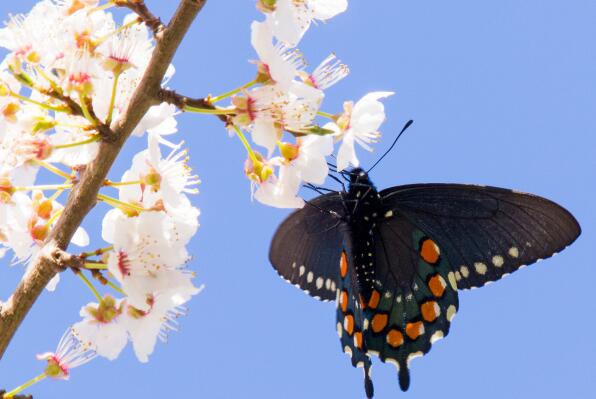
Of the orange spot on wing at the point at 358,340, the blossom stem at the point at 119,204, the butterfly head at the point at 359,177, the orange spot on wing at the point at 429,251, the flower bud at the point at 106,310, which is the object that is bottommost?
the flower bud at the point at 106,310

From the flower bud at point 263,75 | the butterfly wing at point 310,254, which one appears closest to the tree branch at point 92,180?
the flower bud at point 263,75

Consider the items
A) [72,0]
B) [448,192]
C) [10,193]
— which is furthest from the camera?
[448,192]

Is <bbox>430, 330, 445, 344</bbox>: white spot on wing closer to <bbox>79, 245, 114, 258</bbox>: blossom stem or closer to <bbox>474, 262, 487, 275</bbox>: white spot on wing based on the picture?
<bbox>474, 262, 487, 275</bbox>: white spot on wing

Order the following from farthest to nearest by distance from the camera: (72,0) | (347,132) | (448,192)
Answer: (448,192)
(347,132)
(72,0)

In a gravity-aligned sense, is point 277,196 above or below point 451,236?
below

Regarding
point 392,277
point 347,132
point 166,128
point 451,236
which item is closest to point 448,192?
Result: point 451,236

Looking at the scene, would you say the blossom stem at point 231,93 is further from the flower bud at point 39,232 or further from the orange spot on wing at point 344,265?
the orange spot on wing at point 344,265

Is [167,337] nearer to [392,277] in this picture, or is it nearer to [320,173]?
[320,173]
